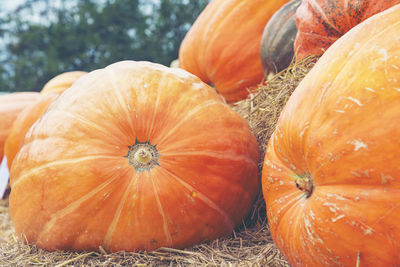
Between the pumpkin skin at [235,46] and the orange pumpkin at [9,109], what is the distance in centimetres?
157

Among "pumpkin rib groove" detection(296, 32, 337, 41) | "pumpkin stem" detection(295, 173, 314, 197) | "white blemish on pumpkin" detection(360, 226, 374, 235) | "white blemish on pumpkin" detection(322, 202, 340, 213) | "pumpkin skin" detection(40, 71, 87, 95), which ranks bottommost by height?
"white blemish on pumpkin" detection(360, 226, 374, 235)

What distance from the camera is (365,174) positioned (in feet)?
3.34

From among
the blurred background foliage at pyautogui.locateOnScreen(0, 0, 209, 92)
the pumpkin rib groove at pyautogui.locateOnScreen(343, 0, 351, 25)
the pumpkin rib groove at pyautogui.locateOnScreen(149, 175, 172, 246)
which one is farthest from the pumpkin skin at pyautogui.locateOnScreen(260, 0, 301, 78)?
the blurred background foliage at pyautogui.locateOnScreen(0, 0, 209, 92)

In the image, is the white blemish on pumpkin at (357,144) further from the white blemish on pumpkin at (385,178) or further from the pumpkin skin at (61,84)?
the pumpkin skin at (61,84)

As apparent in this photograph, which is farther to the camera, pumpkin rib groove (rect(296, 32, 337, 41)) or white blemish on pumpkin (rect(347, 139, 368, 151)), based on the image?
pumpkin rib groove (rect(296, 32, 337, 41))

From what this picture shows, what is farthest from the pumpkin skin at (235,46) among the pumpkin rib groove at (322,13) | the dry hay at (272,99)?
the pumpkin rib groove at (322,13)

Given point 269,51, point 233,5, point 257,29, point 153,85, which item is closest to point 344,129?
point 153,85

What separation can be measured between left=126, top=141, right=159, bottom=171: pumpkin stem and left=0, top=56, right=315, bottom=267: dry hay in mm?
323

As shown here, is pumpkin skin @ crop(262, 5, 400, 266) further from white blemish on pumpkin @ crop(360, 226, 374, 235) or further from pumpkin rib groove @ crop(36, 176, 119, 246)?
pumpkin rib groove @ crop(36, 176, 119, 246)

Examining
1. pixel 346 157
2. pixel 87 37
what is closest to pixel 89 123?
pixel 346 157

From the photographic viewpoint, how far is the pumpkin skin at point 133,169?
148cm

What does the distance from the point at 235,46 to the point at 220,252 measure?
1.45 m

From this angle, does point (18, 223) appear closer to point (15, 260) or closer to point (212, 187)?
point (15, 260)

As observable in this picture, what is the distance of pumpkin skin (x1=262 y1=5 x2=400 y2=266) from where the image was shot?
99cm
